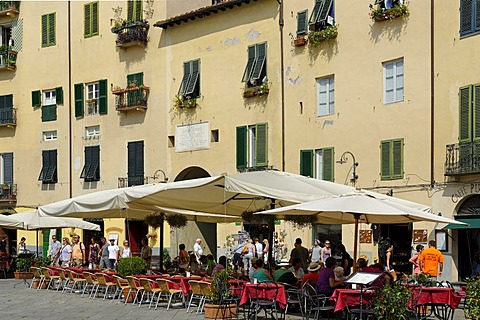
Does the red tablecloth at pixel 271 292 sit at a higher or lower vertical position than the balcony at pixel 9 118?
lower

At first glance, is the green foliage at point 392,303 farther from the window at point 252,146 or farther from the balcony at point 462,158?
the window at point 252,146

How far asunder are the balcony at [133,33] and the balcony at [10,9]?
789 cm

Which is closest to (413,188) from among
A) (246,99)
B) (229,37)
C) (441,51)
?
(441,51)

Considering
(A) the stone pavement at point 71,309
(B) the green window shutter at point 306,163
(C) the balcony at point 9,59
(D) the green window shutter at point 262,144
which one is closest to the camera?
(A) the stone pavement at point 71,309

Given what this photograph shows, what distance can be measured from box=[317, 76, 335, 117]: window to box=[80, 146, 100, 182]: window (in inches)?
482

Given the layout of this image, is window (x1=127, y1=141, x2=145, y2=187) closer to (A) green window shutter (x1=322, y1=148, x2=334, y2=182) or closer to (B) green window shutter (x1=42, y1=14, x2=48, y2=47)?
(B) green window shutter (x1=42, y1=14, x2=48, y2=47)

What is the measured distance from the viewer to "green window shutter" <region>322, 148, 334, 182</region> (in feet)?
83.1

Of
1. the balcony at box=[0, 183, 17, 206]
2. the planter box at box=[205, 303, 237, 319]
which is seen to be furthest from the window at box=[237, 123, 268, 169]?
the balcony at box=[0, 183, 17, 206]

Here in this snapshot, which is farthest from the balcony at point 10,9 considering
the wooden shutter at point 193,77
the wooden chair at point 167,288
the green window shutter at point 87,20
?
the wooden chair at point 167,288

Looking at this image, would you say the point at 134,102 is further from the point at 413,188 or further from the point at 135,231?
the point at 413,188

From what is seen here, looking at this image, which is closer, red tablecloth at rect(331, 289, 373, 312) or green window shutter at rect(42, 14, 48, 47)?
red tablecloth at rect(331, 289, 373, 312)

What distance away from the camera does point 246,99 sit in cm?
2836

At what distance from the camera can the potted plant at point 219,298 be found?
1404 centimetres

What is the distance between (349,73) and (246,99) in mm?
4815
